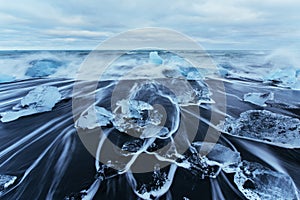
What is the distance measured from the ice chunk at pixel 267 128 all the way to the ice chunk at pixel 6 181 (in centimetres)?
235

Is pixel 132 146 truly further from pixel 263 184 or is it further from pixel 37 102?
pixel 37 102

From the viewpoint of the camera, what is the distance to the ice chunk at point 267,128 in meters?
1.98

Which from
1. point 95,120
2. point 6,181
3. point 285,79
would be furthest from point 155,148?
point 285,79

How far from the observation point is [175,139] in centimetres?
212

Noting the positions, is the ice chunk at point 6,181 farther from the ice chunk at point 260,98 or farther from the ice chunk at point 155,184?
the ice chunk at point 260,98

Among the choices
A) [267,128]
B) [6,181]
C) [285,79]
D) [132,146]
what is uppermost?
[285,79]

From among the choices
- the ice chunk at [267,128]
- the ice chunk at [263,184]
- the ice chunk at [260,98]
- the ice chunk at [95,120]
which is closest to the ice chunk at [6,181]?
the ice chunk at [95,120]

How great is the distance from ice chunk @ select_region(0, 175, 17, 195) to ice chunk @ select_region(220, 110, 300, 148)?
235 cm

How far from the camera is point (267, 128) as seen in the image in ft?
6.84

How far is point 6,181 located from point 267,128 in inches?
109

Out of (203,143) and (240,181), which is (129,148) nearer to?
(203,143)

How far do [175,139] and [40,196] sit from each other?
1435 millimetres

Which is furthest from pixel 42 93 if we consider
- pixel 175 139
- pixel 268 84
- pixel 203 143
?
pixel 268 84

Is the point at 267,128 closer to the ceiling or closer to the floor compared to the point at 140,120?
closer to the ceiling
